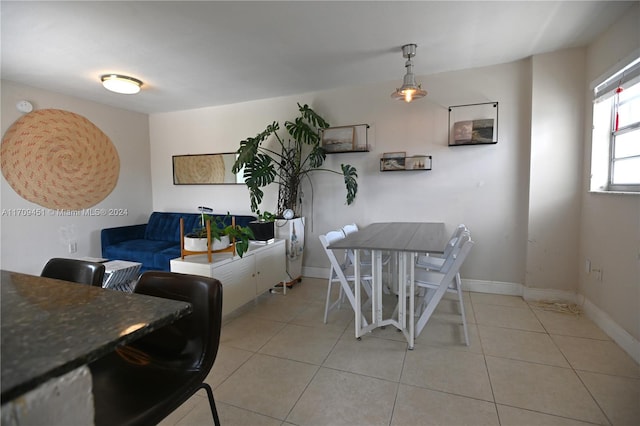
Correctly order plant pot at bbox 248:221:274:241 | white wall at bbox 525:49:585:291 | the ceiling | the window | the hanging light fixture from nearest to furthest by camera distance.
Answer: the ceiling, the window, the hanging light fixture, white wall at bbox 525:49:585:291, plant pot at bbox 248:221:274:241

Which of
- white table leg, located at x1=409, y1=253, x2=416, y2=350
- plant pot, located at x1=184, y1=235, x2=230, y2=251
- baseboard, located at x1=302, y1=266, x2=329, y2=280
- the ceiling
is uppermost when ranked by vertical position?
the ceiling

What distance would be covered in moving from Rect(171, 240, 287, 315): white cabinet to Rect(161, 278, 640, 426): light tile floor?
26 cm

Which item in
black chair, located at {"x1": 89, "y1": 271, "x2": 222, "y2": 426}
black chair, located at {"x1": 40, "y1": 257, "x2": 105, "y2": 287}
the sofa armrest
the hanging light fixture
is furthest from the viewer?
the sofa armrest

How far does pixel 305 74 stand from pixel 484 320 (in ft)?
9.54

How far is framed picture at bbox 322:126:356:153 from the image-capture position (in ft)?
11.5

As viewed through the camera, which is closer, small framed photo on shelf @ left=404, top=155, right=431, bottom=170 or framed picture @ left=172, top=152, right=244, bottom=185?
small framed photo on shelf @ left=404, top=155, right=431, bottom=170

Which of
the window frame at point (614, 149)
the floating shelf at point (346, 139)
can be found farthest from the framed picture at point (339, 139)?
the window frame at point (614, 149)

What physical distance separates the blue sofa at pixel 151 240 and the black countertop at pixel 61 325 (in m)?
2.66

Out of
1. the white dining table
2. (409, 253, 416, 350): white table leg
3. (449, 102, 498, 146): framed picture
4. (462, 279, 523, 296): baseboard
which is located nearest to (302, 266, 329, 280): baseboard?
the white dining table

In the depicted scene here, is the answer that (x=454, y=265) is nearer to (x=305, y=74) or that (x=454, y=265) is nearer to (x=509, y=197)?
(x=509, y=197)

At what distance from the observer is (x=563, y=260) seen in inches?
111

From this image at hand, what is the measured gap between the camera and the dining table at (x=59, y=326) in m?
0.46

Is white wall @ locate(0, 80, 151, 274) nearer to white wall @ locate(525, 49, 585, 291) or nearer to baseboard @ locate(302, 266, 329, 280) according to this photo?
baseboard @ locate(302, 266, 329, 280)

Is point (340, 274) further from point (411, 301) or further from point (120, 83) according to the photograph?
point (120, 83)
